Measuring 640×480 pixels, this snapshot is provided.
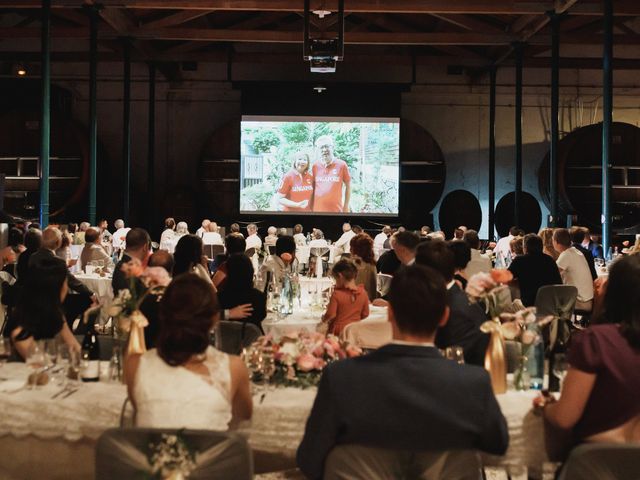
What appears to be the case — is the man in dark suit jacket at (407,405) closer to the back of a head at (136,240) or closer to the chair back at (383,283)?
the back of a head at (136,240)

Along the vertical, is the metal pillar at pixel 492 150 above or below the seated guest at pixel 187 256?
above

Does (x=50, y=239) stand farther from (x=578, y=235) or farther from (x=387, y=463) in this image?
(x=387, y=463)

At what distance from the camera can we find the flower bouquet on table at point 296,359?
3074mm

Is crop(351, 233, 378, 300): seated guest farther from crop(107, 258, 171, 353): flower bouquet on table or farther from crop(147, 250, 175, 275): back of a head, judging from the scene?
crop(107, 258, 171, 353): flower bouquet on table

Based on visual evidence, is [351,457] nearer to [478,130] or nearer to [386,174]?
[386,174]

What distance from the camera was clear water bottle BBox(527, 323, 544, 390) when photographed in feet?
10.3

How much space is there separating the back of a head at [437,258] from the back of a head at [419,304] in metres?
1.40

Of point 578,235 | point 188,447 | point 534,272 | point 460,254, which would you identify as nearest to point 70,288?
point 460,254

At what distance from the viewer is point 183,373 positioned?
2.49 metres

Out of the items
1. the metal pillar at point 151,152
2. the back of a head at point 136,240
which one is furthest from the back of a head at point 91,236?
the metal pillar at point 151,152

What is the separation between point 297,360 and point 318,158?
1586 cm

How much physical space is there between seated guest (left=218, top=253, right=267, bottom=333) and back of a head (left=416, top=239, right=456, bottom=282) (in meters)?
1.76

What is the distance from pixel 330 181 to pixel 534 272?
1178 cm

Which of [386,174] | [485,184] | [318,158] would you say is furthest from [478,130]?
[318,158]
